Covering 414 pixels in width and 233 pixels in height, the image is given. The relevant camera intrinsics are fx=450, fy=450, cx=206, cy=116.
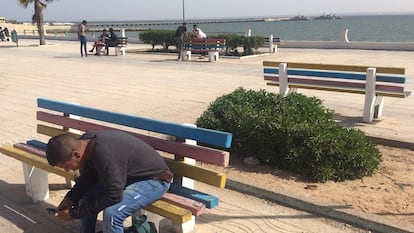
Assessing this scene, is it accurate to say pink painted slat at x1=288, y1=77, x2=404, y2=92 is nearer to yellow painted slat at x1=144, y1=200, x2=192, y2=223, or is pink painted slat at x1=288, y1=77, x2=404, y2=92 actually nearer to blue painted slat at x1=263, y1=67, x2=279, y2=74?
blue painted slat at x1=263, y1=67, x2=279, y2=74

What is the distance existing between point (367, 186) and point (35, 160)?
3.26m

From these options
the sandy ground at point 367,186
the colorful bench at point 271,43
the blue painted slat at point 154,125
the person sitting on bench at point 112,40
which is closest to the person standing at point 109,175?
the blue painted slat at point 154,125

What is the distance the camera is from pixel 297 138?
16.1 feet

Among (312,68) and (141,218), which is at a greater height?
(312,68)

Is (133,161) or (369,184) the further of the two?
(369,184)

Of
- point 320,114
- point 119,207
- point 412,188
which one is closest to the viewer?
point 119,207

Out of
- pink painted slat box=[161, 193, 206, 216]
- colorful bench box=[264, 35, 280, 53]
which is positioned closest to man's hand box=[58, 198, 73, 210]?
pink painted slat box=[161, 193, 206, 216]

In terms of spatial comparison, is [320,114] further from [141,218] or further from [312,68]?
[141,218]

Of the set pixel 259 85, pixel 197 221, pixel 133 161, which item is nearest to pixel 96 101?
pixel 259 85

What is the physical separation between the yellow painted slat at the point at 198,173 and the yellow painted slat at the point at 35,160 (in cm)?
99

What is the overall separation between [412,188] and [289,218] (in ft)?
4.62

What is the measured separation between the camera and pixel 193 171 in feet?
11.1

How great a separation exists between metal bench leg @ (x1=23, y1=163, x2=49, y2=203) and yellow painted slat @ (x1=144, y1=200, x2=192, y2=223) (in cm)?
168

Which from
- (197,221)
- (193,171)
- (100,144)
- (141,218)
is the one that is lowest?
(197,221)
